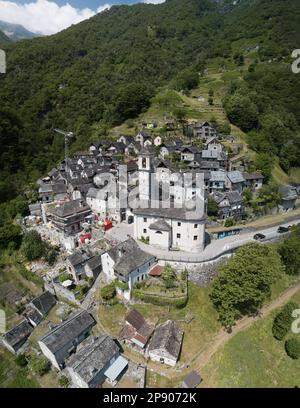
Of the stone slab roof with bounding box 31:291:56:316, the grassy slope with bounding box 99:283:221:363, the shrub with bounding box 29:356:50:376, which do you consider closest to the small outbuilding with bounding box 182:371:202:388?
the grassy slope with bounding box 99:283:221:363

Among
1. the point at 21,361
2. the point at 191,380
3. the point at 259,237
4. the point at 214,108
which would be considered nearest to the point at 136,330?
the point at 191,380

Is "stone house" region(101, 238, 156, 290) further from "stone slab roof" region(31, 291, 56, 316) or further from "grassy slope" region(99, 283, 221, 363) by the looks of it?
"stone slab roof" region(31, 291, 56, 316)

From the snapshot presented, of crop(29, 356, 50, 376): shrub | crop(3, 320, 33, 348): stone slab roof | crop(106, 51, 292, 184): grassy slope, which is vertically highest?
crop(106, 51, 292, 184): grassy slope

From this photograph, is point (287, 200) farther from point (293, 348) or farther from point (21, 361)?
point (21, 361)

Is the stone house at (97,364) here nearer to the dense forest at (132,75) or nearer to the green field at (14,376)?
the green field at (14,376)

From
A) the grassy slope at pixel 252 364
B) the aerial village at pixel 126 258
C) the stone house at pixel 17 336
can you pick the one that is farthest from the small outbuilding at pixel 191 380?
the stone house at pixel 17 336
